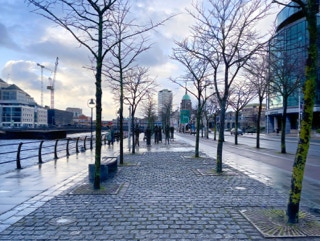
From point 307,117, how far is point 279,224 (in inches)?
75.2

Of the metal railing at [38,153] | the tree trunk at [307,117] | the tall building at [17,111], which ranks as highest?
the tall building at [17,111]

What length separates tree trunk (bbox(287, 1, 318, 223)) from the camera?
5.42 metres

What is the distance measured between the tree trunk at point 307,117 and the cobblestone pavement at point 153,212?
91 cm

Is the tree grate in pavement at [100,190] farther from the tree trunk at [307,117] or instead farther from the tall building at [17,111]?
the tall building at [17,111]

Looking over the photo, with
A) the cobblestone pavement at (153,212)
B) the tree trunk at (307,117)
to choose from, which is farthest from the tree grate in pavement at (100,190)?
the tree trunk at (307,117)

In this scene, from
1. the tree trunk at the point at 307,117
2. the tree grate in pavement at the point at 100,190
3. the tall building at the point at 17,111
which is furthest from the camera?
the tall building at the point at 17,111

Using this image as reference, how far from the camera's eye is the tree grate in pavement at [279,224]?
4.98 meters

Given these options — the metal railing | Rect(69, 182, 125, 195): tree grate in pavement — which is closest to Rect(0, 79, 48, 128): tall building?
the metal railing

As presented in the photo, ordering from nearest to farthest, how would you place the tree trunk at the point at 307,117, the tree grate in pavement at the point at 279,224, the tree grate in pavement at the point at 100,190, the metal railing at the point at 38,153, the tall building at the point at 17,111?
the tree grate in pavement at the point at 279,224, the tree trunk at the point at 307,117, the tree grate in pavement at the point at 100,190, the metal railing at the point at 38,153, the tall building at the point at 17,111

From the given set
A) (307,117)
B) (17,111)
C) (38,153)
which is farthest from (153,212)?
(17,111)

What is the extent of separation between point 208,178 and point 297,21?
5017 cm

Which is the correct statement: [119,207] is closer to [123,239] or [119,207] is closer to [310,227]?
[123,239]

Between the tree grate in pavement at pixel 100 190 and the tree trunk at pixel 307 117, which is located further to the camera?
the tree grate in pavement at pixel 100 190

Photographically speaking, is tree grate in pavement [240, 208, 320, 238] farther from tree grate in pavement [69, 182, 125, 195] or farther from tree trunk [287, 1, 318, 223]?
tree grate in pavement [69, 182, 125, 195]
